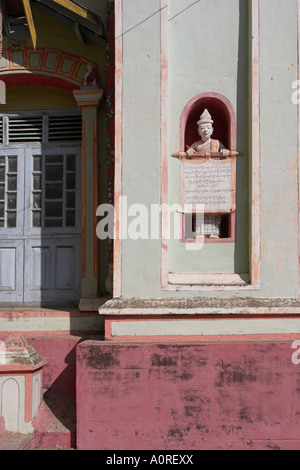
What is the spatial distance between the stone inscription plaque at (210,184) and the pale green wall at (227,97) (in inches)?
4.3

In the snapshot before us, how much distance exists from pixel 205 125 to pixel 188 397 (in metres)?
2.92

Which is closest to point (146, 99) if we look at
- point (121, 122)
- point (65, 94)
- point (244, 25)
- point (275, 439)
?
point (121, 122)

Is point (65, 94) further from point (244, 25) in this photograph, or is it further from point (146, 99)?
point (244, 25)

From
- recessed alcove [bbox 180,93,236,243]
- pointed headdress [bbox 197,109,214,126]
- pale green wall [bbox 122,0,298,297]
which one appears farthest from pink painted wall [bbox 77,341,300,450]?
pointed headdress [bbox 197,109,214,126]

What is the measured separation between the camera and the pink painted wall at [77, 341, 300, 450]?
16.9 ft

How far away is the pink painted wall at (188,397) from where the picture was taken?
516 centimetres

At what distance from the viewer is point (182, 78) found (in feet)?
19.1

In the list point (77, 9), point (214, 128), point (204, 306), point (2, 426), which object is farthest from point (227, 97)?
point (2, 426)

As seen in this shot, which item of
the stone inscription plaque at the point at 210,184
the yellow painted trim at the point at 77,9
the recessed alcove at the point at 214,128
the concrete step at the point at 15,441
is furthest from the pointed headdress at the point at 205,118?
the concrete step at the point at 15,441

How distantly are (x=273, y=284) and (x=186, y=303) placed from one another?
95 cm

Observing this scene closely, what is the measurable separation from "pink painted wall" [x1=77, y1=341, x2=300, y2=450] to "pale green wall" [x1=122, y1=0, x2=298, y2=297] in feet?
2.14

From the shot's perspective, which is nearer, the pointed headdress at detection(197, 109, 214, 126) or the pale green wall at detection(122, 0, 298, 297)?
the pale green wall at detection(122, 0, 298, 297)

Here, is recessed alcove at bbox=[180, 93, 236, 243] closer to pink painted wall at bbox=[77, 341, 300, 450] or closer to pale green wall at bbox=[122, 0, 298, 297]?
pale green wall at bbox=[122, 0, 298, 297]

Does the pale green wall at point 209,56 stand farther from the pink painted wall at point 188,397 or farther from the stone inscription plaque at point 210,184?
the pink painted wall at point 188,397
